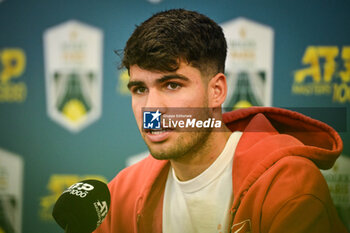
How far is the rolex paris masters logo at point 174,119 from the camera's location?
0.92m

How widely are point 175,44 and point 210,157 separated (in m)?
0.40

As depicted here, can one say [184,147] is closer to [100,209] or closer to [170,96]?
[170,96]

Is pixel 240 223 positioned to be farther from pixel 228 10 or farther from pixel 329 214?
pixel 228 10

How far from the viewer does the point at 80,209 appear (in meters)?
0.81

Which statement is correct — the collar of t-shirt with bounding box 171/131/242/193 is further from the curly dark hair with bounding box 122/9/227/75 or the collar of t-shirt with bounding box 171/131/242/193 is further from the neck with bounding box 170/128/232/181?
the curly dark hair with bounding box 122/9/227/75

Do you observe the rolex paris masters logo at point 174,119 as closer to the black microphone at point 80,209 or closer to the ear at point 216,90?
the ear at point 216,90

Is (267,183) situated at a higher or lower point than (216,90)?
lower

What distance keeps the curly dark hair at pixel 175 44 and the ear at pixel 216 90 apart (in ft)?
0.09

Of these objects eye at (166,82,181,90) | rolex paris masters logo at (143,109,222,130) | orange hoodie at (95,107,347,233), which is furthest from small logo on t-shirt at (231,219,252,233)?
eye at (166,82,181,90)

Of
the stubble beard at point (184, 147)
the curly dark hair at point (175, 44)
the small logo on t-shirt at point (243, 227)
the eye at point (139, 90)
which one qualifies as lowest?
the small logo on t-shirt at point (243, 227)

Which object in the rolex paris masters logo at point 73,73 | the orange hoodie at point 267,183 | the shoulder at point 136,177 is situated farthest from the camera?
the rolex paris masters logo at point 73,73

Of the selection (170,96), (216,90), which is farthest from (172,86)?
(216,90)

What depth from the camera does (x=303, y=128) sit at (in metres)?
1.01

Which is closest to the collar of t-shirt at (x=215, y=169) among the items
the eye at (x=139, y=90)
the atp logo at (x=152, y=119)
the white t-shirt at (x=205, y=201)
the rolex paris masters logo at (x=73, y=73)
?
the white t-shirt at (x=205, y=201)
